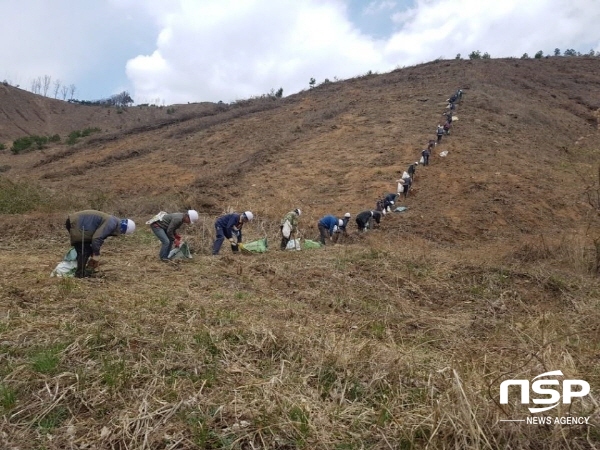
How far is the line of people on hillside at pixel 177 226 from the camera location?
6.22 metres

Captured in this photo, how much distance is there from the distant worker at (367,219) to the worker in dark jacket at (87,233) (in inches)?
259

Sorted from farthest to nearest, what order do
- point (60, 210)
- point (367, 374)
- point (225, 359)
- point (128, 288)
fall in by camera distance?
point (60, 210) < point (128, 288) < point (225, 359) < point (367, 374)

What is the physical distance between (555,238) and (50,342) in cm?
1050

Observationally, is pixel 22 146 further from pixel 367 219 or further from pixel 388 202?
pixel 367 219

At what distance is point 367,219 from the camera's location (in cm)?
1172

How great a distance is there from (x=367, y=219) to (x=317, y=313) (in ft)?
22.7

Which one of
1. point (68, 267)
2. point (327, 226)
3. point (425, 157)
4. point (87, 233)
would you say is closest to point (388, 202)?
point (327, 226)

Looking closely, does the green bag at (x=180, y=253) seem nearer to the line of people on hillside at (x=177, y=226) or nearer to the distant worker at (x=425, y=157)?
the line of people on hillside at (x=177, y=226)

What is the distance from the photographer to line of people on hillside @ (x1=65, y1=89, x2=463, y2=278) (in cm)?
622

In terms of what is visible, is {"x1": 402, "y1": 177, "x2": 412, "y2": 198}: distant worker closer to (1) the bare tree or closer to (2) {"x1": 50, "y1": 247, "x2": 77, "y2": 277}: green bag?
(2) {"x1": 50, "y1": 247, "x2": 77, "y2": 277}: green bag

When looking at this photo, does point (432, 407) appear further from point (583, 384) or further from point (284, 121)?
point (284, 121)

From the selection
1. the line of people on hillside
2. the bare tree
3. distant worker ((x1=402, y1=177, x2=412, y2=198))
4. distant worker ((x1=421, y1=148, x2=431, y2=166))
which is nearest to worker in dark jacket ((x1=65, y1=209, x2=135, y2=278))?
the line of people on hillside

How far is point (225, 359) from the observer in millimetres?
3342

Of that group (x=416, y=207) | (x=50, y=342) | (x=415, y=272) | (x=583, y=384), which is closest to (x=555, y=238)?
(x=416, y=207)
